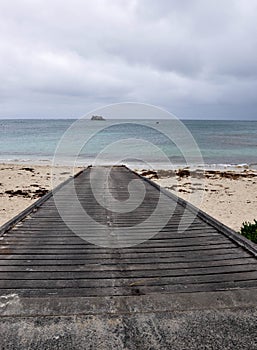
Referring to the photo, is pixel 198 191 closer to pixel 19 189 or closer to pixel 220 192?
pixel 220 192

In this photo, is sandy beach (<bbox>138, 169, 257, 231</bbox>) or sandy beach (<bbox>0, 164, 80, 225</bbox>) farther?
sandy beach (<bbox>0, 164, 80, 225</bbox>)

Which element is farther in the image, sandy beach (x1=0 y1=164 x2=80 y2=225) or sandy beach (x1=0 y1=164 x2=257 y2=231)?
sandy beach (x1=0 y1=164 x2=80 y2=225)

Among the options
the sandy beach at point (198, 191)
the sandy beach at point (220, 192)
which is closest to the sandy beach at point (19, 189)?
the sandy beach at point (198, 191)

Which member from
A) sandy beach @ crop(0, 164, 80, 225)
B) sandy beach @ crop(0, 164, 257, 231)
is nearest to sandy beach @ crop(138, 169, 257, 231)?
sandy beach @ crop(0, 164, 257, 231)

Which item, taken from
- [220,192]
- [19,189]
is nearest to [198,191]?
[220,192]

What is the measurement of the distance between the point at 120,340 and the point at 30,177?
1765 centimetres

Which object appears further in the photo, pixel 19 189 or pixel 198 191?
pixel 198 191

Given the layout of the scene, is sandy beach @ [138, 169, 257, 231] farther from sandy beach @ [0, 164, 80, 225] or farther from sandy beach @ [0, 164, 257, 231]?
sandy beach @ [0, 164, 80, 225]

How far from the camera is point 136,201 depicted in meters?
8.53

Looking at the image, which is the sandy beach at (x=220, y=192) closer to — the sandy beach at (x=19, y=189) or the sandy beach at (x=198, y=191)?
the sandy beach at (x=198, y=191)

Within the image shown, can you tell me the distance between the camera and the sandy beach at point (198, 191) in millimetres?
10828

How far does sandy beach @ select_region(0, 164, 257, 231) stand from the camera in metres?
10.8

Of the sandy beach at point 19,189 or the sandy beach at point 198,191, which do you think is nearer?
the sandy beach at point 198,191

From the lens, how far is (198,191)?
50.7 ft
